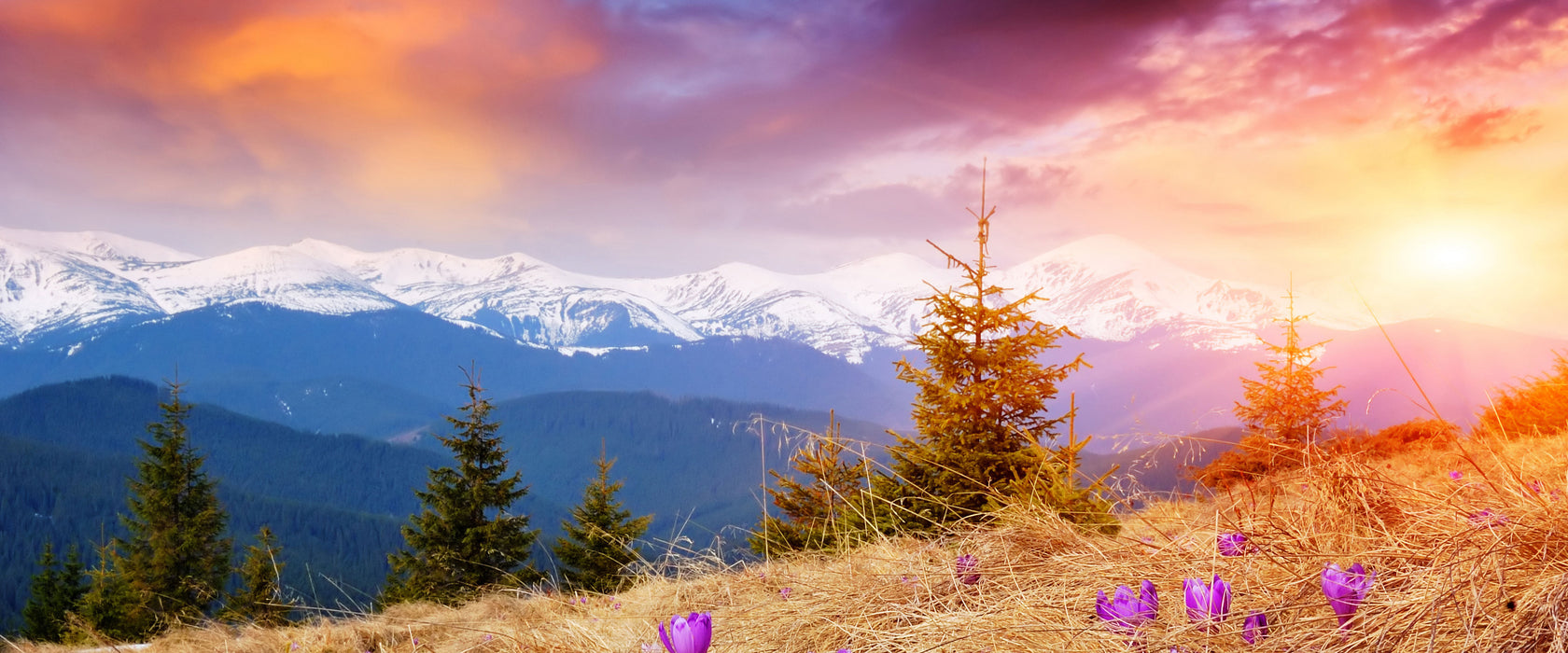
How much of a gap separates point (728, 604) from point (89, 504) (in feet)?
722

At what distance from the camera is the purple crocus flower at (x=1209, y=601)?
136cm

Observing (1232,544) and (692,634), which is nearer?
(692,634)

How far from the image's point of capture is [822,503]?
35.1ft

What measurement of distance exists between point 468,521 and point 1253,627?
90.1 feet

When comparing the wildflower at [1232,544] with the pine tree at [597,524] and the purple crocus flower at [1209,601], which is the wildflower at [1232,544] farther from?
the pine tree at [597,524]

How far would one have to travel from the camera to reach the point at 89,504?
158 meters

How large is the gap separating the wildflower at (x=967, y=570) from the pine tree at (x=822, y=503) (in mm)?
542

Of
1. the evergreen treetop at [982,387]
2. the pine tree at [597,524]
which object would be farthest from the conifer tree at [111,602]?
the evergreen treetop at [982,387]

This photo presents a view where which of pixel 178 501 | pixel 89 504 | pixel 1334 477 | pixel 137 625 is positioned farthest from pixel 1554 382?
pixel 89 504

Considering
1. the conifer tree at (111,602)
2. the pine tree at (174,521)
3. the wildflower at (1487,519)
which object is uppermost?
the wildflower at (1487,519)

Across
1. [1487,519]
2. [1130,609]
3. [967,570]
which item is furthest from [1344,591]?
[967,570]

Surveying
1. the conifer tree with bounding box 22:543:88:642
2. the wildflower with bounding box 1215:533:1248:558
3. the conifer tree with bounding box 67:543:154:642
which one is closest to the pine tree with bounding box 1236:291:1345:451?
the wildflower with bounding box 1215:533:1248:558

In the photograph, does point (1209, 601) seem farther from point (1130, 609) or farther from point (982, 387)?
point (982, 387)

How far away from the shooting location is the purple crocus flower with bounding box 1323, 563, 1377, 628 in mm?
1324
